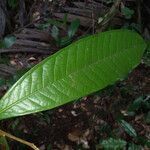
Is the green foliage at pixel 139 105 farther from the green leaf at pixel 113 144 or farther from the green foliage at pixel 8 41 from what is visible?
the green foliage at pixel 8 41

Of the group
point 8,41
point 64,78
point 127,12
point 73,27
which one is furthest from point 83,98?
point 64,78

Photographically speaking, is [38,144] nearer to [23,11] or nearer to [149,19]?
[23,11]

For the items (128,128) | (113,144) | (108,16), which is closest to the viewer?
(113,144)

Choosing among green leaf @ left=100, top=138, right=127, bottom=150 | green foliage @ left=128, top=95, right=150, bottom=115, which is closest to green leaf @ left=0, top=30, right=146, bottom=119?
green leaf @ left=100, top=138, right=127, bottom=150

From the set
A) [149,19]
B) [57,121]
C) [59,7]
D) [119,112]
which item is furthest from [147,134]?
[59,7]

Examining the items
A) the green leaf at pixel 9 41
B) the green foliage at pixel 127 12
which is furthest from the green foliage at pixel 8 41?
the green foliage at pixel 127 12

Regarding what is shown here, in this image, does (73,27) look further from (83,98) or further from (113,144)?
(113,144)

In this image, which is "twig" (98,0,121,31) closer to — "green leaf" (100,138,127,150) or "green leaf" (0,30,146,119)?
"green leaf" (100,138,127,150)
